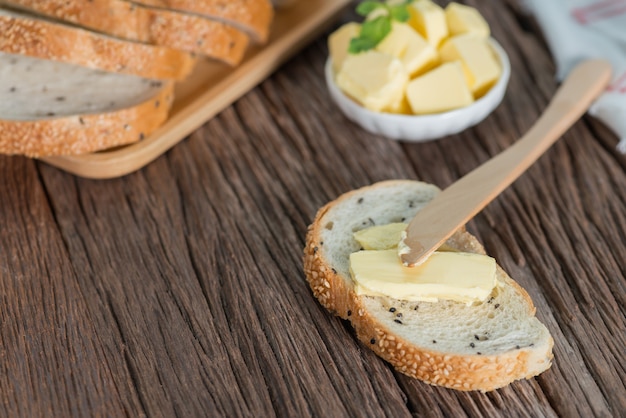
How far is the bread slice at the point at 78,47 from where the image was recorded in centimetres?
232

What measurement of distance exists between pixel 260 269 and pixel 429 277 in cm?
59

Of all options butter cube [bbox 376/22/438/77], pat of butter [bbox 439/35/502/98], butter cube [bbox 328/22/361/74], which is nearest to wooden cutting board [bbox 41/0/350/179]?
butter cube [bbox 328/22/361/74]

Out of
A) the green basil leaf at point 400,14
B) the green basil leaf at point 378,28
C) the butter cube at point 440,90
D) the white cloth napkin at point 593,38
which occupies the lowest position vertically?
the white cloth napkin at point 593,38

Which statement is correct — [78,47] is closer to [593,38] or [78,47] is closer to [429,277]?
[429,277]

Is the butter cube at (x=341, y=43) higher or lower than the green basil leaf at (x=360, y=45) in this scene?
lower

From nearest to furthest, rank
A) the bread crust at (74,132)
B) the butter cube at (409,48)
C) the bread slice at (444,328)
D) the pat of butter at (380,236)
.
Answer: the bread slice at (444,328)
the pat of butter at (380,236)
the bread crust at (74,132)
the butter cube at (409,48)

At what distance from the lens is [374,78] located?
8.20 feet

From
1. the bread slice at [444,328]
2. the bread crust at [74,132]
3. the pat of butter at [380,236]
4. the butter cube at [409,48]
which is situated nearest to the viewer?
the bread slice at [444,328]

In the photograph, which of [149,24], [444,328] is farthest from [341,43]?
[444,328]

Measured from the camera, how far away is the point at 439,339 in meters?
1.86

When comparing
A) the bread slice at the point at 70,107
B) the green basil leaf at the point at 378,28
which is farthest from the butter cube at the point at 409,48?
the bread slice at the point at 70,107

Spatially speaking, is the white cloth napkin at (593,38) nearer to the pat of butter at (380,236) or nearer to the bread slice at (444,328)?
the bread slice at (444,328)

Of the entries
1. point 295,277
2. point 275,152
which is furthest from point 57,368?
point 275,152

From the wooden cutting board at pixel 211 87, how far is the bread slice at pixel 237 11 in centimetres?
11
